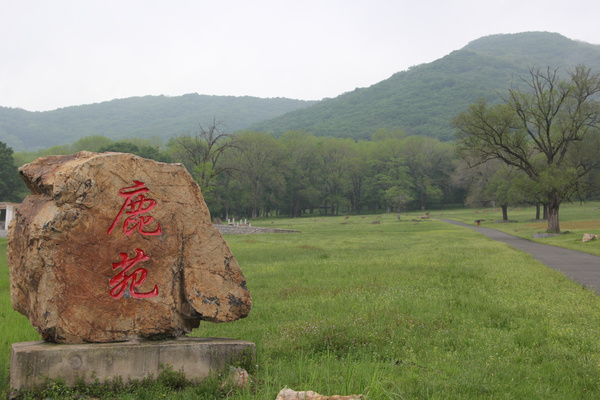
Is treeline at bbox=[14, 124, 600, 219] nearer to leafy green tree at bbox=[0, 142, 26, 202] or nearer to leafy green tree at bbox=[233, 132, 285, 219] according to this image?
leafy green tree at bbox=[233, 132, 285, 219]

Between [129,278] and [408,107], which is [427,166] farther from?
[129,278]

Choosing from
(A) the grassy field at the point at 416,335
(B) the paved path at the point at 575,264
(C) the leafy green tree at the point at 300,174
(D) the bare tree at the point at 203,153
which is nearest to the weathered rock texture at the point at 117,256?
(A) the grassy field at the point at 416,335

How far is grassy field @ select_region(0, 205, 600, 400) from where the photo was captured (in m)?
5.38

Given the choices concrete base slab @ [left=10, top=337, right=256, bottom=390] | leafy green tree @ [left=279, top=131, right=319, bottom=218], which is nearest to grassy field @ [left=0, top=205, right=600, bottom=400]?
concrete base slab @ [left=10, top=337, right=256, bottom=390]

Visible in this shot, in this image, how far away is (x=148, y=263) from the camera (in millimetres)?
6227

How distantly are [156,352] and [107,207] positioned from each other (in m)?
2.07

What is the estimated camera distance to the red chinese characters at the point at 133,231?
6074 millimetres

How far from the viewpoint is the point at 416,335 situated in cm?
746

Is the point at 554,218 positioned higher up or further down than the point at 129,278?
→ further down

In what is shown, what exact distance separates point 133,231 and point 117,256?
15.5 inches

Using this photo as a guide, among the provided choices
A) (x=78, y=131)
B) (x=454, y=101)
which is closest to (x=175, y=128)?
(x=78, y=131)

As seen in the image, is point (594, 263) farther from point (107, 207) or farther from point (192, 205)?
point (107, 207)

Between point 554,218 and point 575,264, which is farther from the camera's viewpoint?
point 554,218

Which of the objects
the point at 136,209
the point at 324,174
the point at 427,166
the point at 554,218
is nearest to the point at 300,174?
the point at 324,174
